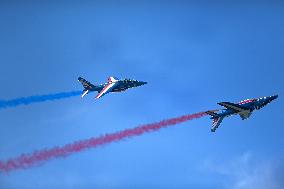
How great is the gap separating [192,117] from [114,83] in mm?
33740

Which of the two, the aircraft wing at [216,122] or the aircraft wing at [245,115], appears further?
the aircraft wing at [216,122]

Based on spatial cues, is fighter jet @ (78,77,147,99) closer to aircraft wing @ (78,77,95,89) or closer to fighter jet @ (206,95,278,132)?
aircraft wing @ (78,77,95,89)

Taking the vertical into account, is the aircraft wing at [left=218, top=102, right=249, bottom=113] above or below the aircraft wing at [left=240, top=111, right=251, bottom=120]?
above

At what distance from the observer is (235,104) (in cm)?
15862

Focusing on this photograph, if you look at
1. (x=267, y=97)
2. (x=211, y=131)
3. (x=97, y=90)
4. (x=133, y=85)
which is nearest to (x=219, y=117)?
(x=211, y=131)

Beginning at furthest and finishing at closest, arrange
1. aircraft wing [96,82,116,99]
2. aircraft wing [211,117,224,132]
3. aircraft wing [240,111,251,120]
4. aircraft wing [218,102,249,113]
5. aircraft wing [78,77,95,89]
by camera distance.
Result: 1. aircraft wing [78,77,95,89]
2. aircraft wing [96,82,116,99]
3. aircraft wing [211,117,224,132]
4. aircraft wing [240,111,251,120]
5. aircraft wing [218,102,249,113]

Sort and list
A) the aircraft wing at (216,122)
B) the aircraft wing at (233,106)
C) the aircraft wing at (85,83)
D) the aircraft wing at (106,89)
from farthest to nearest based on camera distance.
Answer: the aircraft wing at (85,83)
the aircraft wing at (106,89)
the aircraft wing at (216,122)
the aircraft wing at (233,106)

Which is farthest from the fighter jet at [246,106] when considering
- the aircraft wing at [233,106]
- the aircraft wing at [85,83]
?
the aircraft wing at [85,83]

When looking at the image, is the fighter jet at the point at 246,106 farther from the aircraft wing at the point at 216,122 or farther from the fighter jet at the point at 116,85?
the fighter jet at the point at 116,85

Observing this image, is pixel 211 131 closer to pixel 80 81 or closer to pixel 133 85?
pixel 133 85

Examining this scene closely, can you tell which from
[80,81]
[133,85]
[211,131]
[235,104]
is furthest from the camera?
[80,81]

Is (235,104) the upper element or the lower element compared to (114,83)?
lower

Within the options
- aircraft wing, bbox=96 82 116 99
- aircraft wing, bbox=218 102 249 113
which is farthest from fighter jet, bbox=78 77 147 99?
aircraft wing, bbox=218 102 249 113

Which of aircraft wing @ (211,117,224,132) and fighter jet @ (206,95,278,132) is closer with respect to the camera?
fighter jet @ (206,95,278,132)
